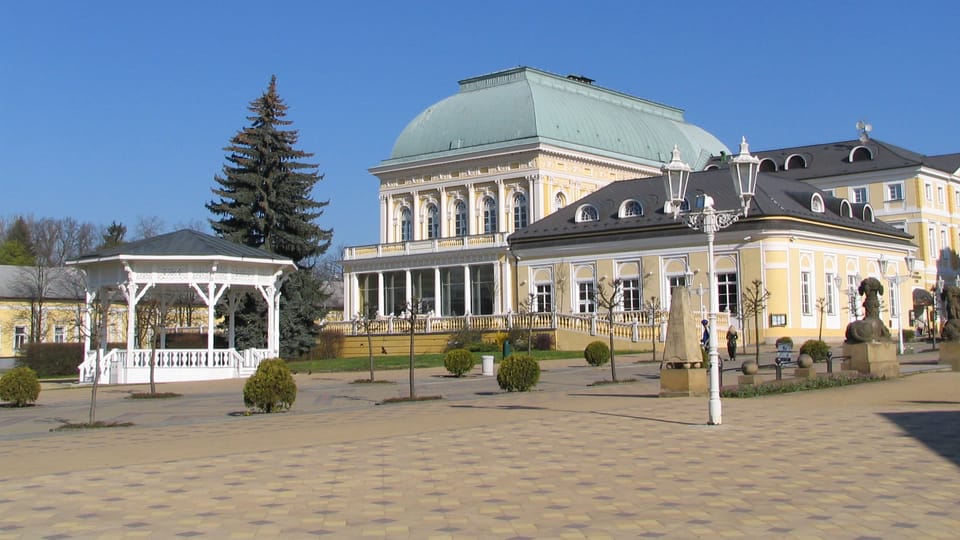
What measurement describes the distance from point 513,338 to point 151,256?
20062 mm

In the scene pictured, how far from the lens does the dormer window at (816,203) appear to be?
55.8 meters

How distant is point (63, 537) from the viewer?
845 cm

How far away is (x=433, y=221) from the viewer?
282 feet

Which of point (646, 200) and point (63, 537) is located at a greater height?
point (646, 200)

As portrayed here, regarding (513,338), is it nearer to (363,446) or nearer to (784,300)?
(784,300)

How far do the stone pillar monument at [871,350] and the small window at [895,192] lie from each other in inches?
2177

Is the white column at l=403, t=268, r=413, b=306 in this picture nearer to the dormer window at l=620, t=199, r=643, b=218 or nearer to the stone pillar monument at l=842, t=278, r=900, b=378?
the dormer window at l=620, t=199, r=643, b=218

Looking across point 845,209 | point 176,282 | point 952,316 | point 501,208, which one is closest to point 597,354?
point 952,316

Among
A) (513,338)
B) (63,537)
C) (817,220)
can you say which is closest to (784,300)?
(817,220)

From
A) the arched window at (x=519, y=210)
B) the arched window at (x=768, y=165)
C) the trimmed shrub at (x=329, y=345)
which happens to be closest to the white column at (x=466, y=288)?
the arched window at (x=519, y=210)

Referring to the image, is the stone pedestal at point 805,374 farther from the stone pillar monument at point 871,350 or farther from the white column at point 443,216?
the white column at point 443,216

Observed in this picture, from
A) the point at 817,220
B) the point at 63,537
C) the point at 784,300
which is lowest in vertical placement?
the point at 63,537

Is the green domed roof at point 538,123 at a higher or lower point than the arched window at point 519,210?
higher

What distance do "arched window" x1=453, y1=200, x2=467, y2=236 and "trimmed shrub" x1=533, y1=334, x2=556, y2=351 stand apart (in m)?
32.8
